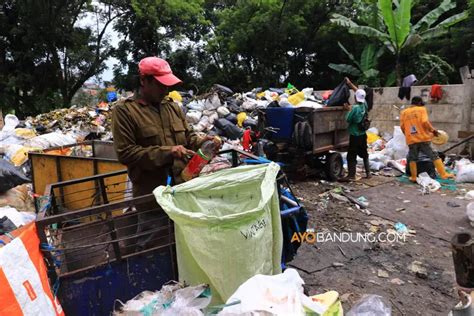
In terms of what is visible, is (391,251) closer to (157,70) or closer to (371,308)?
(371,308)

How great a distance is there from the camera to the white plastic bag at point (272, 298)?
1316 millimetres

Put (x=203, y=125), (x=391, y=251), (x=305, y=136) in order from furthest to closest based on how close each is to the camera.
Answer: (x=203, y=125)
(x=305, y=136)
(x=391, y=251)

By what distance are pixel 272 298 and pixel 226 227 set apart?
370mm

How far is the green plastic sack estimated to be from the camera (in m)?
1.61

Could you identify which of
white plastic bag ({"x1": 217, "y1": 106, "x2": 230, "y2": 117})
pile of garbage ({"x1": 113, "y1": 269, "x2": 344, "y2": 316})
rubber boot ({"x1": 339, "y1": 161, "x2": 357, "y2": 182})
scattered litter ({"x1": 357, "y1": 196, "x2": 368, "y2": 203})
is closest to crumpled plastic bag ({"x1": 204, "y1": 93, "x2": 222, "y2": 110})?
white plastic bag ({"x1": 217, "y1": 106, "x2": 230, "y2": 117})

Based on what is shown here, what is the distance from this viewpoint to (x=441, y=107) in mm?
8453

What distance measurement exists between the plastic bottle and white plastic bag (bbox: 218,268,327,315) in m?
0.87

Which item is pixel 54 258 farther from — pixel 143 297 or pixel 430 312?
pixel 430 312

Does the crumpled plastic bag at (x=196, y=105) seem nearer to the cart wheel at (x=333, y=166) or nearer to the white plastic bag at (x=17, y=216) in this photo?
the cart wheel at (x=333, y=166)

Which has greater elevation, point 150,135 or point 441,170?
point 150,135

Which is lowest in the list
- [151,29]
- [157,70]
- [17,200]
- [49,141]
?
[17,200]

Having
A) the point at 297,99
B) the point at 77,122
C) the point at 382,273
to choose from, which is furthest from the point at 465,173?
the point at 77,122

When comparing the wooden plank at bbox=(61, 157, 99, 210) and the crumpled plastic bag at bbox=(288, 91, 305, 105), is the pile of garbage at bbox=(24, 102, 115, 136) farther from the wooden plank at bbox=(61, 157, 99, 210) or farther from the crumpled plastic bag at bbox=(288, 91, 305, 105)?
the wooden plank at bbox=(61, 157, 99, 210)

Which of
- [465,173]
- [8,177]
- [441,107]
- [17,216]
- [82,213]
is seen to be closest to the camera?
[82,213]
